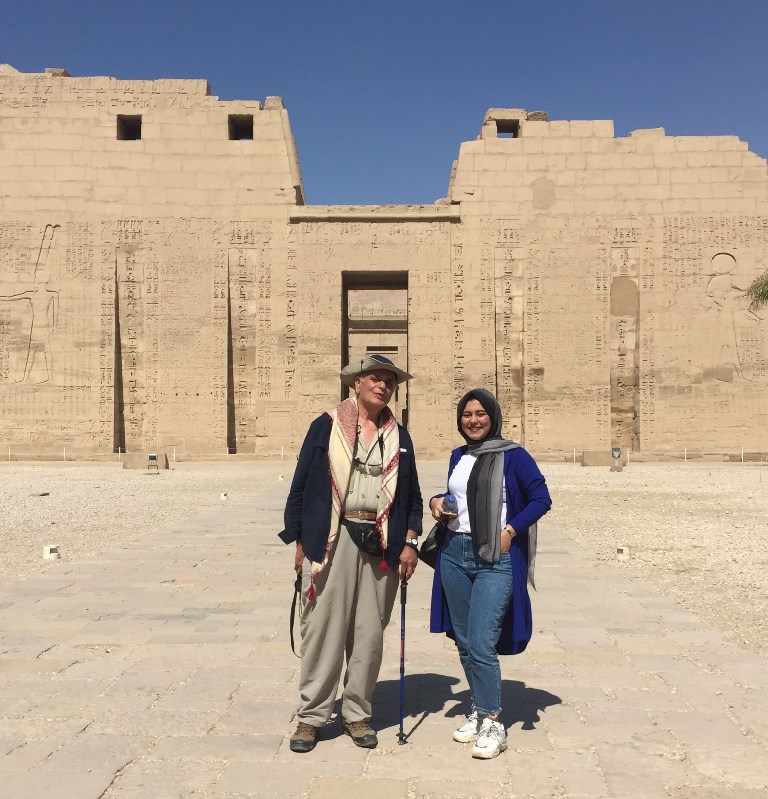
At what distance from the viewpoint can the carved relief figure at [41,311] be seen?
20.3 m

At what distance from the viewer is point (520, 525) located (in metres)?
2.79

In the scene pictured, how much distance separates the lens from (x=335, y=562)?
2.90 meters

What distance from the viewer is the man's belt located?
291 cm

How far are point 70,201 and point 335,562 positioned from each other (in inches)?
792

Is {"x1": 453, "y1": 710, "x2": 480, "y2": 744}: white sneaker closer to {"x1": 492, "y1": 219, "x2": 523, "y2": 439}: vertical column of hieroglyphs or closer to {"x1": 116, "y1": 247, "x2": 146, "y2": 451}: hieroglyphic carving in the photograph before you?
{"x1": 492, "y1": 219, "x2": 523, "y2": 439}: vertical column of hieroglyphs

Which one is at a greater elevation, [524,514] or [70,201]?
[70,201]

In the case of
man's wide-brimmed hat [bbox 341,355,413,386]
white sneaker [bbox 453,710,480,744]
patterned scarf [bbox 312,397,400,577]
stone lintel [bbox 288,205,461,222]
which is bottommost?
white sneaker [bbox 453,710,480,744]

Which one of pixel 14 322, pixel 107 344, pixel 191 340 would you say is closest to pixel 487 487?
pixel 191 340

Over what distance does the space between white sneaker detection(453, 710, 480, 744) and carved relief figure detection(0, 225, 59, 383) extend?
63.9 ft

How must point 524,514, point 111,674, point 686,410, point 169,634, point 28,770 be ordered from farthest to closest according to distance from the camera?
point 686,410 < point 169,634 < point 111,674 < point 524,514 < point 28,770

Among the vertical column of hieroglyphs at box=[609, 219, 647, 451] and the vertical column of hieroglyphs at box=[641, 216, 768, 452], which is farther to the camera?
the vertical column of hieroglyphs at box=[609, 219, 647, 451]

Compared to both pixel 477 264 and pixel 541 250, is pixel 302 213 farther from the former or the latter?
pixel 541 250

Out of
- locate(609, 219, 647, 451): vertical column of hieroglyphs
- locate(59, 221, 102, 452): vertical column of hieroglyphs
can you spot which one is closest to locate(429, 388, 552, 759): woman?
locate(609, 219, 647, 451): vertical column of hieroglyphs

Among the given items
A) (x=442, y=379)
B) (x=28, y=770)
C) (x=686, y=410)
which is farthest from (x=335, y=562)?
(x=686, y=410)
